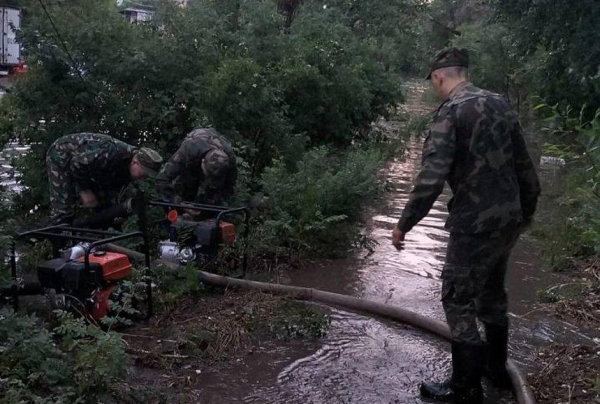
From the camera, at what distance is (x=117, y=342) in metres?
4.47

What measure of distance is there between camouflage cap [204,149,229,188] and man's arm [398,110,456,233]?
3070 millimetres

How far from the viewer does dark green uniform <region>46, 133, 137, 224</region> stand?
7.49m

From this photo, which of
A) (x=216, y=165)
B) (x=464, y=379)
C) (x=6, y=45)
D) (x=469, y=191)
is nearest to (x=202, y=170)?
(x=216, y=165)

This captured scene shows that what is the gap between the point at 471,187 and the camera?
188 inches

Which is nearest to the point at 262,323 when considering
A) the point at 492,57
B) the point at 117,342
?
the point at 117,342

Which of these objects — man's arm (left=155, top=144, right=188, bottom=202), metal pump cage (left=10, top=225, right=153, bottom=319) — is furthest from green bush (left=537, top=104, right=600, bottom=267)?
metal pump cage (left=10, top=225, right=153, bottom=319)

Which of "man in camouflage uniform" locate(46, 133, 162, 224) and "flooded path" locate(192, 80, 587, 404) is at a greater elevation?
"man in camouflage uniform" locate(46, 133, 162, 224)

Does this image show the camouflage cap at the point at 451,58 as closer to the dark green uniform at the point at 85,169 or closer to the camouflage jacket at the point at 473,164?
the camouflage jacket at the point at 473,164

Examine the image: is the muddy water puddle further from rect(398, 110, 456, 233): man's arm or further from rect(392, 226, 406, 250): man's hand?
rect(398, 110, 456, 233): man's arm

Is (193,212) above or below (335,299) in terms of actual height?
above

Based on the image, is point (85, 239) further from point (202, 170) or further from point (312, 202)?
point (312, 202)

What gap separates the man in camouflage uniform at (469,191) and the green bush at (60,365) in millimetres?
1912

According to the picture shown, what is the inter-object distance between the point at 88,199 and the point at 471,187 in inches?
170

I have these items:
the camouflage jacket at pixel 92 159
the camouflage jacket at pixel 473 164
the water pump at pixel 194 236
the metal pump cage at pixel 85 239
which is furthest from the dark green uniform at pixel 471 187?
the camouflage jacket at pixel 92 159
